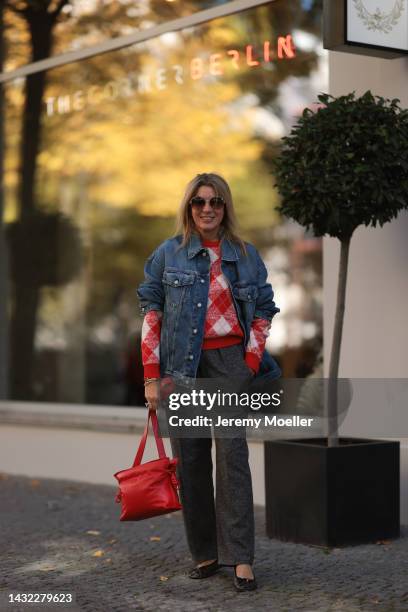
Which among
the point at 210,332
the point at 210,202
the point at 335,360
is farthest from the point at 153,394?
the point at 335,360

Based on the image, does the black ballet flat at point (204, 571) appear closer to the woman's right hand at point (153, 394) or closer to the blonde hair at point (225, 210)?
the woman's right hand at point (153, 394)

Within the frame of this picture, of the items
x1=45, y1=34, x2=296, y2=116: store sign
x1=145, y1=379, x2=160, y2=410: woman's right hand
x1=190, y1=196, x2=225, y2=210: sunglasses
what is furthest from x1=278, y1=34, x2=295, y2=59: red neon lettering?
x1=145, y1=379, x2=160, y2=410: woman's right hand

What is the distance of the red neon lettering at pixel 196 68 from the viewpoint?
9.30 metres

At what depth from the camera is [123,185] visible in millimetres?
11258

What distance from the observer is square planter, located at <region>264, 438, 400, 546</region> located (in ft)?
20.4

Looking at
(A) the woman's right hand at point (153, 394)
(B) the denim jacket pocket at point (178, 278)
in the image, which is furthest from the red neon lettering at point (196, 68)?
(A) the woman's right hand at point (153, 394)

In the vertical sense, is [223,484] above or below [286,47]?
below

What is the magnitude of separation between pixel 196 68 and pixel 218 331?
14.9 feet

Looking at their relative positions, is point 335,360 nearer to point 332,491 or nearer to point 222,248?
point 332,491

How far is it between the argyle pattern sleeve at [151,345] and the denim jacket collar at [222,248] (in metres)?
0.32

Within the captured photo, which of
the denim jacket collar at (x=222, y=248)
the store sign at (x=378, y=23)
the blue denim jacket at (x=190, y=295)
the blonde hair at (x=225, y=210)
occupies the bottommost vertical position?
the blue denim jacket at (x=190, y=295)

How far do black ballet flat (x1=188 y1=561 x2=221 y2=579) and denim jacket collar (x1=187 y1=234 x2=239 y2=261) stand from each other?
1398 millimetres

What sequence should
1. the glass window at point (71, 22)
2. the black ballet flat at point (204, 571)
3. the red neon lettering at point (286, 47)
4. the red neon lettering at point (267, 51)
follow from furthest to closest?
the glass window at point (71, 22) → the red neon lettering at point (267, 51) → the red neon lettering at point (286, 47) → the black ballet flat at point (204, 571)

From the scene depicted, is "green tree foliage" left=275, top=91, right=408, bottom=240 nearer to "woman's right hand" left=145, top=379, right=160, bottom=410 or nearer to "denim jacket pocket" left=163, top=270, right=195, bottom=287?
"denim jacket pocket" left=163, top=270, right=195, bottom=287
